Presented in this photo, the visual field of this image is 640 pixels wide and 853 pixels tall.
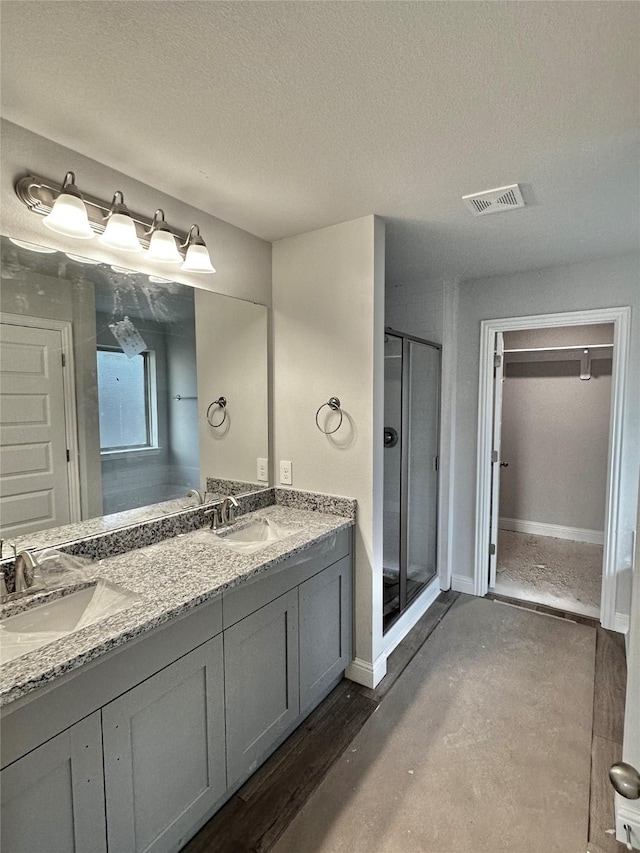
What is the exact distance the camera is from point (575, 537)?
435 centimetres

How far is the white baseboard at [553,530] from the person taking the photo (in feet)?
14.0

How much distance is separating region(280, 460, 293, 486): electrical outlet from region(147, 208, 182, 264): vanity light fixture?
1.21m

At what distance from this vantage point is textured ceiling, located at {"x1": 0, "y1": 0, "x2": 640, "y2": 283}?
98 centimetres

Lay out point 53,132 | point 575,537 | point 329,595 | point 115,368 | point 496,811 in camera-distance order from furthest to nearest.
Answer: point 575,537 < point 329,595 < point 115,368 < point 496,811 < point 53,132

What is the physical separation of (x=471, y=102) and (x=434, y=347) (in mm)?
1913

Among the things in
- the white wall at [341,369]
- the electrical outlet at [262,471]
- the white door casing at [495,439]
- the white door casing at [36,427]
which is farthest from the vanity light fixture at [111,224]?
the white door casing at [495,439]

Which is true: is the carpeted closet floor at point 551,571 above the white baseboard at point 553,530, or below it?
below

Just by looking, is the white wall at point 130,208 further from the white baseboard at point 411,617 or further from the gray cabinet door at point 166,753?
the white baseboard at point 411,617

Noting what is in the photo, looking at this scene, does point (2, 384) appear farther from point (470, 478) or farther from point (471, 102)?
point (470, 478)

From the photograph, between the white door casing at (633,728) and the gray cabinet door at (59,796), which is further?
the white door casing at (633,728)


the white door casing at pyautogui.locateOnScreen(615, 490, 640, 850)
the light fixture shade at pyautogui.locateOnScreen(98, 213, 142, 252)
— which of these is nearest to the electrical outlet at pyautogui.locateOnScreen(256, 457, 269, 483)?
the light fixture shade at pyautogui.locateOnScreen(98, 213, 142, 252)

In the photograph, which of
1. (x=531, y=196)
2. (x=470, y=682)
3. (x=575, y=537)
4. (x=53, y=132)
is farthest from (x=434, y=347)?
(x=575, y=537)

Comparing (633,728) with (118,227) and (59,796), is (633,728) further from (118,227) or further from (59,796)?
(118,227)

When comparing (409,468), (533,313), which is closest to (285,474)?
(409,468)
